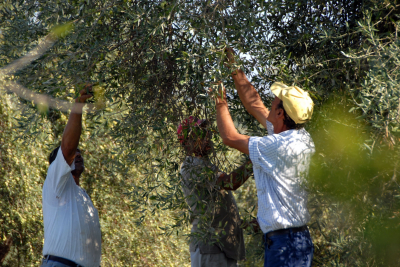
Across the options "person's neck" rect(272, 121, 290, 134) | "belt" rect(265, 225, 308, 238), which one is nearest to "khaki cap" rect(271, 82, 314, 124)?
"person's neck" rect(272, 121, 290, 134)

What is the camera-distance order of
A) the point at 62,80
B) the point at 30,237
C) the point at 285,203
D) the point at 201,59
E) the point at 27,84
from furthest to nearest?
1. the point at 30,237
2. the point at 27,84
3. the point at 62,80
4. the point at 201,59
5. the point at 285,203

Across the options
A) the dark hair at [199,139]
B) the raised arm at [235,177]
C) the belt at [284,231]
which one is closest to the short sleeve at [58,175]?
the dark hair at [199,139]

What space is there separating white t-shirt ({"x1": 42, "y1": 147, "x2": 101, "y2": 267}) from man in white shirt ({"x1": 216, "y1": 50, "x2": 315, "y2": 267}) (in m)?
1.83

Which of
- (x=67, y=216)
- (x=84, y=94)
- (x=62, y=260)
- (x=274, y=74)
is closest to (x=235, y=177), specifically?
(x=274, y=74)

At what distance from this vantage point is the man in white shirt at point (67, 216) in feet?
12.3

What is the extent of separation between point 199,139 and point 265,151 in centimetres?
84

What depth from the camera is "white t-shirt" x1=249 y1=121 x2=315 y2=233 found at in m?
2.82

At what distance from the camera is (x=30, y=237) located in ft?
27.2

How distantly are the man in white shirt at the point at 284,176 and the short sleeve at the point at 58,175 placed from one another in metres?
1.70

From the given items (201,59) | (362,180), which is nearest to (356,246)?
(362,180)

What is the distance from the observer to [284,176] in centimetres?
287

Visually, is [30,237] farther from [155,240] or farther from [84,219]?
[84,219]

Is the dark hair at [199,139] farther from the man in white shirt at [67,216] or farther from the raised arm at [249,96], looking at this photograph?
the man in white shirt at [67,216]

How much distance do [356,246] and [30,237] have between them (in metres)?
7.10
